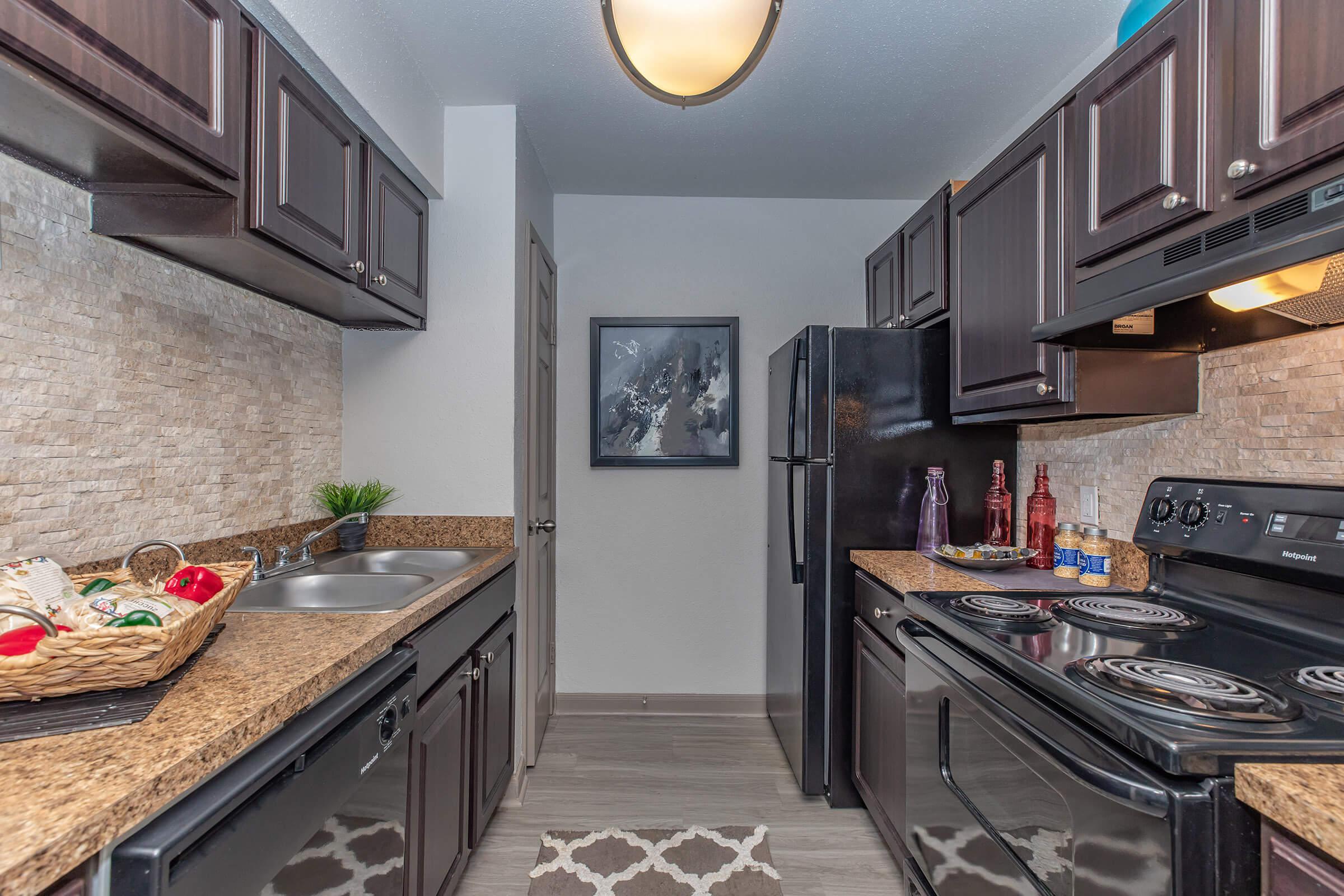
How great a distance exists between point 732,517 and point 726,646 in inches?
25.5

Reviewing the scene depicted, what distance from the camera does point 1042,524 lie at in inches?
78.9

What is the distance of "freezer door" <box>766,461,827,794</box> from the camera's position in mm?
2268

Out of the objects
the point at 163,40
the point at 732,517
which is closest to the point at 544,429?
the point at 732,517

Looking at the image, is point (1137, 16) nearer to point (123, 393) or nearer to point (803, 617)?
point (803, 617)

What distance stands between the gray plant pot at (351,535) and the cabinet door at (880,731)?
1.74m

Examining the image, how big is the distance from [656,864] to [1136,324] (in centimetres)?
199

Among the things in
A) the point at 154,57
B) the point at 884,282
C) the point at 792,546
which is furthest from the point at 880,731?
the point at 154,57

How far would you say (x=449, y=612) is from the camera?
1627 millimetres

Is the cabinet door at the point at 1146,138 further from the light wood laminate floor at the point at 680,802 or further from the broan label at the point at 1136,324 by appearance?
the light wood laminate floor at the point at 680,802

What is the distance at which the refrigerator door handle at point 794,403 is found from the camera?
92.9 inches

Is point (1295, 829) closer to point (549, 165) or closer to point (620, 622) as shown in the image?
point (620, 622)

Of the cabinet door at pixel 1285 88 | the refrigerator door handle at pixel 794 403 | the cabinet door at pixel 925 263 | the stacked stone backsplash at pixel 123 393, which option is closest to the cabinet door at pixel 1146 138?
the cabinet door at pixel 1285 88

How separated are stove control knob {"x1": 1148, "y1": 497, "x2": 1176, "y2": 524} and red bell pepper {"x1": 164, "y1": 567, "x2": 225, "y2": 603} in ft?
6.47

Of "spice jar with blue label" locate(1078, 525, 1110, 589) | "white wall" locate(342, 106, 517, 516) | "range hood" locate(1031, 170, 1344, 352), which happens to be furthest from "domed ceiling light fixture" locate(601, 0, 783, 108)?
"spice jar with blue label" locate(1078, 525, 1110, 589)
